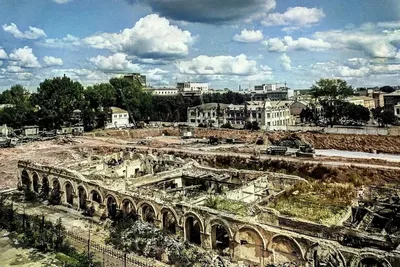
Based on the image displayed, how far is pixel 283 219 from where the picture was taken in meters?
22.5

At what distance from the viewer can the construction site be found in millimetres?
19984

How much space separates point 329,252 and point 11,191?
33236 mm

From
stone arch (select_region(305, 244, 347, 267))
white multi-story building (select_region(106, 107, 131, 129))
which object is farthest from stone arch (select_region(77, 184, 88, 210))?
white multi-story building (select_region(106, 107, 131, 129))

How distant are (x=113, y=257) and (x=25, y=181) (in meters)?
21.6

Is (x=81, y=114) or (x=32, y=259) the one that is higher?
(x=81, y=114)

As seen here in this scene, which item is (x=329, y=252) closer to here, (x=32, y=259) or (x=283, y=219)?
(x=283, y=219)

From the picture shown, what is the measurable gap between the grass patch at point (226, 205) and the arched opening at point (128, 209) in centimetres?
539

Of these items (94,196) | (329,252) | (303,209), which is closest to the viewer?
(329,252)

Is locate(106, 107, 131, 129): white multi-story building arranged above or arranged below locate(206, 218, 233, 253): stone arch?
above

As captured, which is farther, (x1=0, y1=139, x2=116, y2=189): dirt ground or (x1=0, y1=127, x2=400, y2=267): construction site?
(x1=0, y1=139, x2=116, y2=189): dirt ground

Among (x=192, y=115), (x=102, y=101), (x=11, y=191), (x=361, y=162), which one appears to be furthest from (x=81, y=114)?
(x=361, y=162)

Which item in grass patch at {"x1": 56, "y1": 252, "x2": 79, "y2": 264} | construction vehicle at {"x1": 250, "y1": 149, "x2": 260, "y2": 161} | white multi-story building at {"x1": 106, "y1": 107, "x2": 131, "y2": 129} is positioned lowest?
grass patch at {"x1": 56, "y1": 252, "x2": 79, "y2": 264}

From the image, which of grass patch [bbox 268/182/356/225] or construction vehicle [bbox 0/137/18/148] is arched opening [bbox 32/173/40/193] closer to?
grass patch [bbox 268/182/356/225]

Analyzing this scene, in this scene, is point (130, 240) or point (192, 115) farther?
point (192, 115)
